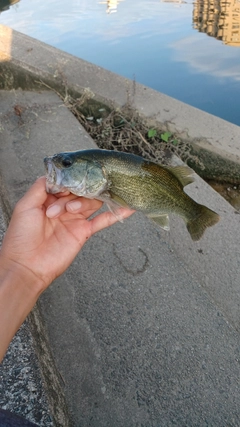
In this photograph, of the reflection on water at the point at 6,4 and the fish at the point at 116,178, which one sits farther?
the reflection on water at the point at 6,4

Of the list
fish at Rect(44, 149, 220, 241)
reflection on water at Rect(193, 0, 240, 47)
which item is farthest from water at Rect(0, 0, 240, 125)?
fish at Rect(44, 149, 220, 241)

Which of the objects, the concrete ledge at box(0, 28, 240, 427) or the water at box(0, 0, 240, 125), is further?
the water at box(0, 0, 240, 125)

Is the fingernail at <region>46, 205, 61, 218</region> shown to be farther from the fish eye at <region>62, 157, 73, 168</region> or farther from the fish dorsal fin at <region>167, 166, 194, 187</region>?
the fish dorsal fin at <region>167, 166, 194, 187</region>

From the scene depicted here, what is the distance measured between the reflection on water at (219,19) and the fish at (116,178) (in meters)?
7.09

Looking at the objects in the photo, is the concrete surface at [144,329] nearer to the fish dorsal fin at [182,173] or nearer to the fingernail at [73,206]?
the fingernail at [73,206]

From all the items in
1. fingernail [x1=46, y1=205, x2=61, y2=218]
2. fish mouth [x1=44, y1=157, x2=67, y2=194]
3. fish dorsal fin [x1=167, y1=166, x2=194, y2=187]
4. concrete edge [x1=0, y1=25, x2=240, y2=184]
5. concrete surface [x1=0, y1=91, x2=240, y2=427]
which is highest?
fish mouth [x1=44, y1=157, x2=67, y2=194]

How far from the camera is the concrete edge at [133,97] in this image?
453 centimetres

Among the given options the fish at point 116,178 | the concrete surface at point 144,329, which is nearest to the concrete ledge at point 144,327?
the concrete surface at point 144,329

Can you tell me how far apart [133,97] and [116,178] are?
3.05m

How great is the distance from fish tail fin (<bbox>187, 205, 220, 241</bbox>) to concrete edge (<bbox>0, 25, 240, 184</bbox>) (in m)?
2.12

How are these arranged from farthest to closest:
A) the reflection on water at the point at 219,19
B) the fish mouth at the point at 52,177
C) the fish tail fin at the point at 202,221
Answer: the reflection on water at the point at 219,19 < the fish tail fin at the point at 202,221 < the fish mouth at the point at 52,177

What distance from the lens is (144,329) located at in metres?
2.58

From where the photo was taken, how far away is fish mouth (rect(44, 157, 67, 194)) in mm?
2184

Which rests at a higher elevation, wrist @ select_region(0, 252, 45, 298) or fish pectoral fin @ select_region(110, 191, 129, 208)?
fish pectoral fin @ select_region(110, 191, 129, 208)
